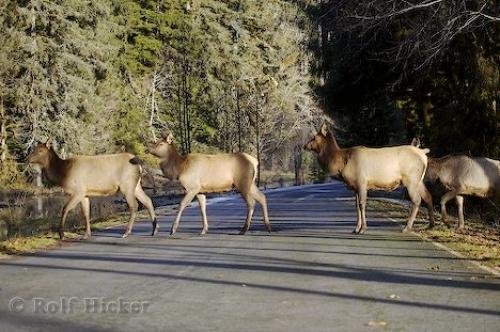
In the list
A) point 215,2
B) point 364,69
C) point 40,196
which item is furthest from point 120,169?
point 215,2

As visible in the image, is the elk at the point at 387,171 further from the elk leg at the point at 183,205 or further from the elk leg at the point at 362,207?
the elk leg at the point at 183,205

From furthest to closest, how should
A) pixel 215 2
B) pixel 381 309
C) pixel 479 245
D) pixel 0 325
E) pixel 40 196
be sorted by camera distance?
1. pixel 215 2
2. pixel 40 196
3. pixel 479 245
4. pixel 381 309
5. pixel 0 325

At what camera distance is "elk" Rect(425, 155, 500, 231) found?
16641mm

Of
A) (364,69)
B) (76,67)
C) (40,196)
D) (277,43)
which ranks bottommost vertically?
(40,196)

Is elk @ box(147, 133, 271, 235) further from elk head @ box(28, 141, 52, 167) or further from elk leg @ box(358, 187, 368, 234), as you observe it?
elk head @ box(28, 141, 52, 167)

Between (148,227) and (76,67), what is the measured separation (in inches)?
1364

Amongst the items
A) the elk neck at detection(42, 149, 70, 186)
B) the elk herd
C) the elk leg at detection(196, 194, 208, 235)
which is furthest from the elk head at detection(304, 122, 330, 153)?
the elk neck at detection(42, 149, 70, 186)

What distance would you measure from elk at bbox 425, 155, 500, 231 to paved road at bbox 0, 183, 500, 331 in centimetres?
321

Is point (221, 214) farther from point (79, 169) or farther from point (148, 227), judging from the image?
point (79, 169)

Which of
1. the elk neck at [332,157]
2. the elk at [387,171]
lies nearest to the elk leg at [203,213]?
the elk neck at [332,157]

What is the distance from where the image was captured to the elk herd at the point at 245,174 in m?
15.9

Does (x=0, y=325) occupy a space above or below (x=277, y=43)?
below

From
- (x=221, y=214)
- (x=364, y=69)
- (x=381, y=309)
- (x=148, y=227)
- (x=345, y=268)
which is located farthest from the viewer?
(x=364, y=69)

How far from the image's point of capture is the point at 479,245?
13133mm
